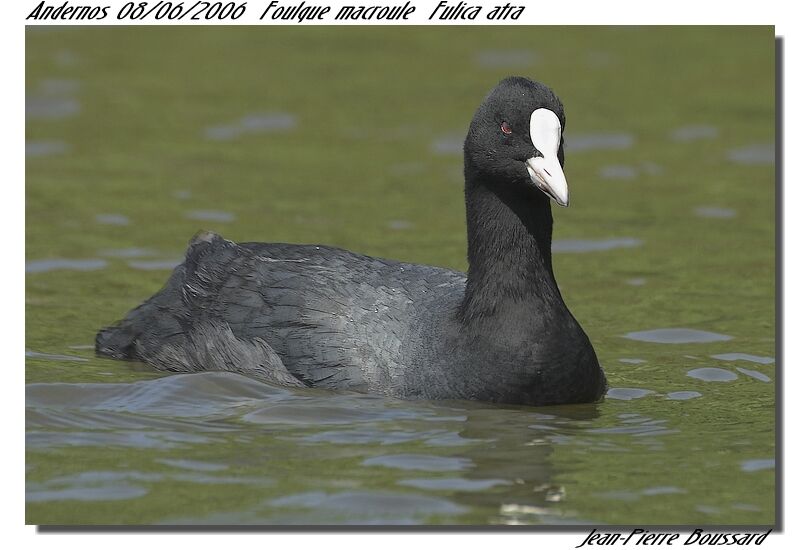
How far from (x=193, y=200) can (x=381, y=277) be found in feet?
13.4

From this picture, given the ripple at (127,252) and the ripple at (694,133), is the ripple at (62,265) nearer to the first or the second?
the ripple at (127,252)

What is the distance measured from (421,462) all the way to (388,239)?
174 inches

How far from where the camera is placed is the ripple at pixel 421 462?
21.6 feet

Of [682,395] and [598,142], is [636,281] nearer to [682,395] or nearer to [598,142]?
[682,395]

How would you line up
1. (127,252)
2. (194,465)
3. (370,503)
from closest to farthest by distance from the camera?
(370,503)
(194,465)
(127,252)

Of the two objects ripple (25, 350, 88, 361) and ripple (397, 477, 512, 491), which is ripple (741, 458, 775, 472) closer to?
ripple (397, 477, 512, 491)

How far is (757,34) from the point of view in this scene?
618 inches

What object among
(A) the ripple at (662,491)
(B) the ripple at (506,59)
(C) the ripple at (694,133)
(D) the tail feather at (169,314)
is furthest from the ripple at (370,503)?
(B) the ripple at (506,59)

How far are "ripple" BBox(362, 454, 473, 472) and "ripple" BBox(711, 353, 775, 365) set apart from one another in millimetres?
2548

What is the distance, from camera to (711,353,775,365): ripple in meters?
8.58

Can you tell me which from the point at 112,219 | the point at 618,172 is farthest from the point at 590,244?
the point at 112,219

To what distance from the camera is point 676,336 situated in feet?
30.0

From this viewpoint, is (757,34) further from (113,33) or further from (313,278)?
(313,278)

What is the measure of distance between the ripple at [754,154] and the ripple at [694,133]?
1.41 feet
